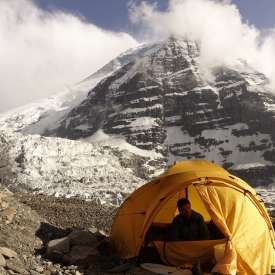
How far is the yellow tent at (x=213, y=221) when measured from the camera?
15.6 meters

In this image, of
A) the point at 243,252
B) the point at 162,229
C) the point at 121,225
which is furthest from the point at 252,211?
the point at 121,225

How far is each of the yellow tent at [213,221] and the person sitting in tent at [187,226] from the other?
0.24m

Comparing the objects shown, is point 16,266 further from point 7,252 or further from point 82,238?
point 82,238

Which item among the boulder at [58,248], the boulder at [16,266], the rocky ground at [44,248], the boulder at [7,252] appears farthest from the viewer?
the boulder at [58,248]

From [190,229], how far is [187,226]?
5.4 inches

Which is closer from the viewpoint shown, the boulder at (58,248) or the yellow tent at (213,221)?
the yellow tent at (213,221)

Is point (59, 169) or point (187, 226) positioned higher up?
point (59, 169)

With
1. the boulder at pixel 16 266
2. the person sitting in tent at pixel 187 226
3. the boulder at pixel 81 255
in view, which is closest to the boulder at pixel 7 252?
the boulder at pixel 16 266

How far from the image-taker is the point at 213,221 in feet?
52.7

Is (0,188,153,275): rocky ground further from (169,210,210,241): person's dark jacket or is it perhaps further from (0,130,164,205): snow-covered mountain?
(0,130,164,205): snow-covered mountain

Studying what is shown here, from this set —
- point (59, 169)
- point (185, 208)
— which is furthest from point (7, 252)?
point (59, 169)

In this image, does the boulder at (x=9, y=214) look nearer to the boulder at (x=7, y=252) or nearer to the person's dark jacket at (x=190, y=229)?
the boulder at (x=7, y=252)

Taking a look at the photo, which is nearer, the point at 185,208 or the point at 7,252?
the point at 7,252

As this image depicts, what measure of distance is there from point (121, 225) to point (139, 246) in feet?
4.74
